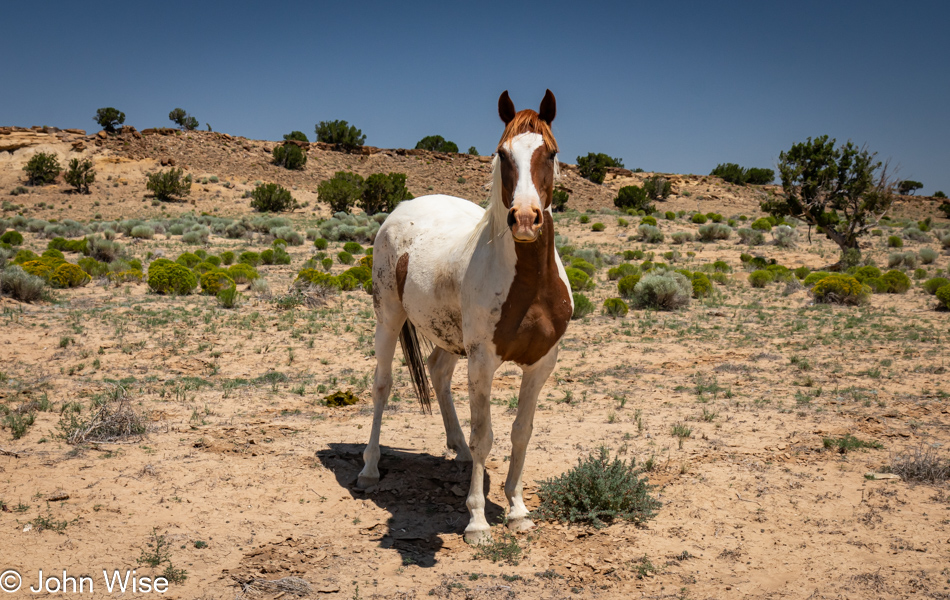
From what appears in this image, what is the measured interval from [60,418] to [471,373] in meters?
4.55

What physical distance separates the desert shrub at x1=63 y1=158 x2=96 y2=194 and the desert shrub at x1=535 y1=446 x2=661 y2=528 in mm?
49293

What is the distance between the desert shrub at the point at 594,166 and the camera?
6078cm

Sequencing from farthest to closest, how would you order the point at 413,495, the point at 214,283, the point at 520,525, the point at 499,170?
the point at 214,283 < the point at 413,495 < the point at 520,525 < the point at 499,170

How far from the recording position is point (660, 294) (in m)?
13.4

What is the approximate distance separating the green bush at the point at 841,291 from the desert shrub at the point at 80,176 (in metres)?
47.4

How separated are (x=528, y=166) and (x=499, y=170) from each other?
1.25 feet

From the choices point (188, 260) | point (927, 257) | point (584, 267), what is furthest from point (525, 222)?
point (927, 257)

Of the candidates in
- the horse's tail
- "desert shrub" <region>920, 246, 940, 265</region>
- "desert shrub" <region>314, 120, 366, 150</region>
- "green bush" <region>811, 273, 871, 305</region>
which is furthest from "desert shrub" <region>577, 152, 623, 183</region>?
the horse's tail

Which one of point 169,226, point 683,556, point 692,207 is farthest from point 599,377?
point 692,207

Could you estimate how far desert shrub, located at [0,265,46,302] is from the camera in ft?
37.2

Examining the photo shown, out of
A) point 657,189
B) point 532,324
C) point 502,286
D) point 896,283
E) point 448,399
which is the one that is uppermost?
point 657,189

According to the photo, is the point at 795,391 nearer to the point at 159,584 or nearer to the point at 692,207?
the point at 159,584

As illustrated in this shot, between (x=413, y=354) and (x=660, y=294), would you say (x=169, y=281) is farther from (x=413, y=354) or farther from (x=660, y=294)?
(x=660, y=294)

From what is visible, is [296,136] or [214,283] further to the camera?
[296,136]
